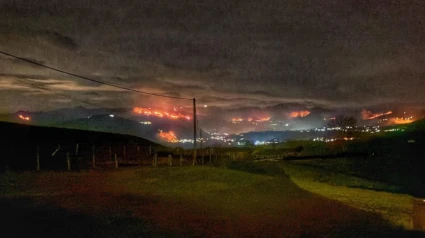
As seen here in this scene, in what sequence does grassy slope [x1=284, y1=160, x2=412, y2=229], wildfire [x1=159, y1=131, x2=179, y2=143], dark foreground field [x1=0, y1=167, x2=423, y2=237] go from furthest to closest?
wildfire [x1=159, y1=131, x2=179, y2=143]
grassy slope [x1=284, y1=160, x2=412, y2=229]
dark foreground field [x1=0, y1=167, x2=423, y2=237]

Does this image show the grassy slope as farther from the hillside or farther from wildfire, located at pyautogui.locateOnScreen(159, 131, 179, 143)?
wildfire, located at pyautogui.locateOnScreen(159, 131, 179, 143)

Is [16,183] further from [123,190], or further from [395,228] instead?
[395,228]

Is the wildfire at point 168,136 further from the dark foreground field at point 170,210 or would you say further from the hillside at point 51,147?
the dark foreground field at point 170,210

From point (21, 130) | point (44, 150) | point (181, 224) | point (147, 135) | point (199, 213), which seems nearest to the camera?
point (181, 224)

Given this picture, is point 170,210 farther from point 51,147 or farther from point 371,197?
point 51,147

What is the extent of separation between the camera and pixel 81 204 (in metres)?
14.8

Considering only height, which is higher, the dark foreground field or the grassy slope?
the dark foreground field

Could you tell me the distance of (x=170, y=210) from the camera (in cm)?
1451

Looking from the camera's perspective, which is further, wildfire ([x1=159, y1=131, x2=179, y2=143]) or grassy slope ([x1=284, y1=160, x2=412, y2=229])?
wildfire ([x1=159, y1=131, x2=179, y2=143])

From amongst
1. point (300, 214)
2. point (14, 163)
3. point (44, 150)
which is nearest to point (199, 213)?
point (300, 214)

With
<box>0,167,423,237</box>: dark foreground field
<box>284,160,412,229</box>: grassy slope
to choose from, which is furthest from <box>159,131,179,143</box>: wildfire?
<box>0,167,423,237</box>: dark foreground field

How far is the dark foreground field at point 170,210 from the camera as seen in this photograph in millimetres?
11328

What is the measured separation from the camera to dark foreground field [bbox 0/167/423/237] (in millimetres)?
11328

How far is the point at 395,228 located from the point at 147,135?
9243 cm
